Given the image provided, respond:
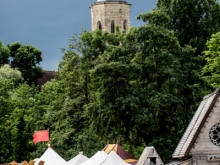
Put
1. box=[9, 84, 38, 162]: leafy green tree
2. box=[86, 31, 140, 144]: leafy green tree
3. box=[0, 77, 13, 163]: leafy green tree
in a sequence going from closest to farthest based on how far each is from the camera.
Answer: box=[86, 31, 140, 144]: leafy green tree < box=[0, 77, 13, 163]: leafy green tree < box=[9, 84, 38, 162]: leafy green tree

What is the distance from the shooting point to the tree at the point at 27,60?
9312 cm

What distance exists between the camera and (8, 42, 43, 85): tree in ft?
306

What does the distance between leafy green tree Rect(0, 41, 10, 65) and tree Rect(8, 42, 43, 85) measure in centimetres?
117

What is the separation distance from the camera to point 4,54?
303 feet

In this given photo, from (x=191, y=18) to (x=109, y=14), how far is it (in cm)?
4861

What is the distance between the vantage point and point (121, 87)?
44188mm

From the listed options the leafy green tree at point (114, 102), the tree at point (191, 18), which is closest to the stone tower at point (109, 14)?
the tree at point (191, 18)

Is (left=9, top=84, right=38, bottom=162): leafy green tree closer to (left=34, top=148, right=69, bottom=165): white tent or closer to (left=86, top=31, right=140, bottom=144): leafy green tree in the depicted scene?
(left=34, top=148, right=69, bottom=165): white tent

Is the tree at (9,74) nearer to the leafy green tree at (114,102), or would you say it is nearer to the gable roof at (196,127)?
the leafy green tree at (114,102)

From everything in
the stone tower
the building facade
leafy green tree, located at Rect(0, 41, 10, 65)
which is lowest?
the building facade

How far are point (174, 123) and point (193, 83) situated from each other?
4105 millimetres

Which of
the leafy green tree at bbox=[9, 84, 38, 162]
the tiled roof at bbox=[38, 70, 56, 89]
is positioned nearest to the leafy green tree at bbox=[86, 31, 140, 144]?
the leafy green tree at bbox=[9, 84, 38, 162]

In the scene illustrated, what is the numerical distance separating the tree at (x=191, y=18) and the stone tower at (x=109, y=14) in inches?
1846

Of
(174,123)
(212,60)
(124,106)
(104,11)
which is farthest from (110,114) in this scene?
Result: (104,11)
